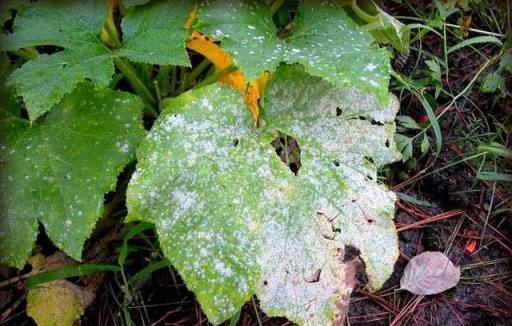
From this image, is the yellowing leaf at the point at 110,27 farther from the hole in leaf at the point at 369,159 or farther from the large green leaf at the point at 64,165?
the hole in leaf at the point at 369,159

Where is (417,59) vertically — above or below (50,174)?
below

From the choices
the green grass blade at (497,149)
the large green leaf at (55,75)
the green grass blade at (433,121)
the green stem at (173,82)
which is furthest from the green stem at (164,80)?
the green grass blade at (497,149)

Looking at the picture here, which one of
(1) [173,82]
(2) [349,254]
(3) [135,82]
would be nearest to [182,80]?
(1) [173,82]

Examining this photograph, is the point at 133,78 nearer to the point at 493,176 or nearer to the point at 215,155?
the point at 215,155

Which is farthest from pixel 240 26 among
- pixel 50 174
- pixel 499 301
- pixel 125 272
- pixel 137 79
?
pixel 499 301

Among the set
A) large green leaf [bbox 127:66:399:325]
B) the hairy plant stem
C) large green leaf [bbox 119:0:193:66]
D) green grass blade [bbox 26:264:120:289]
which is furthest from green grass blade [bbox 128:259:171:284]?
large green leaf [bbox 119:0:193:66]

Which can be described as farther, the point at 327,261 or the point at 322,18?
the point at 322,18

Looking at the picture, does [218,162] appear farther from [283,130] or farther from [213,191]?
[283,130]

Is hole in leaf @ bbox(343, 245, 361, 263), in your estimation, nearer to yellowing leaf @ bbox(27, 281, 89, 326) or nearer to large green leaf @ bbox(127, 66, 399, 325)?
large green leaf @ bbox(127, 66, 399, 325)
